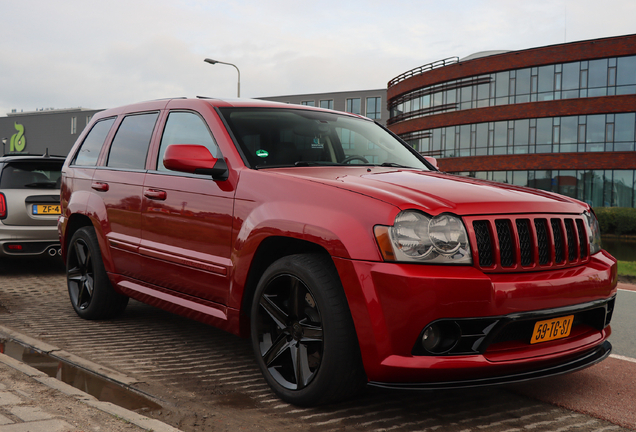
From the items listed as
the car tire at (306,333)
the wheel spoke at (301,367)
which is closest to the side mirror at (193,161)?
the car tire at (306,333)

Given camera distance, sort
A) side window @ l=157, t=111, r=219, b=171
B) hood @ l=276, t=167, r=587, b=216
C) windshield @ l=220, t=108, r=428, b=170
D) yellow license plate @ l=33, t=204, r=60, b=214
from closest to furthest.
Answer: hood @ l=276, t=167, r=587, b=216 → windshield @ l=220, t=108, r=428, b=170 → side window @ l=157, t=111, r=219, b=171 → yellow license plate @ l=33, t=204, r=60, b=214

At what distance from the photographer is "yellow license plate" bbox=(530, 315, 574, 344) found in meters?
3.07

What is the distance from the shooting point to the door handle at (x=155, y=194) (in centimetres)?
427

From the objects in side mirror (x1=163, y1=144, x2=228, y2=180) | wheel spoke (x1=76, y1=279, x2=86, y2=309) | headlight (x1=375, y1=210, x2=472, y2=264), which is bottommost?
wheel spoke (x1=76, y1=279, x2=86, y2=309)

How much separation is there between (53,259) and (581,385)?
359 inches

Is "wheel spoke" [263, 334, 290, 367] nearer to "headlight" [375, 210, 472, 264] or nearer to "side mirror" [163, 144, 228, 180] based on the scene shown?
"headlight" [375, 210, 472, 264]

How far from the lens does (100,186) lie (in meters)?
5.12

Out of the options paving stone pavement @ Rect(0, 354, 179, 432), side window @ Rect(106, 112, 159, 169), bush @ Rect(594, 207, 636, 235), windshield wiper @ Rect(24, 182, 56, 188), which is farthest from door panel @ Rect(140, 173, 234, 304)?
bush @ Rect(594, 207, 636, 235)

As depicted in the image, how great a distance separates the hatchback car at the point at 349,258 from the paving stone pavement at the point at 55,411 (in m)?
0.90

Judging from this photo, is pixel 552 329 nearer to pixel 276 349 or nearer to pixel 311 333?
pixel 311 333

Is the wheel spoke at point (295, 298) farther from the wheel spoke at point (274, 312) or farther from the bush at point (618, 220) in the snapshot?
the bush at point (618, 220)

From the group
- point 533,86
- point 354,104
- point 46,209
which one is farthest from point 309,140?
point 354,104

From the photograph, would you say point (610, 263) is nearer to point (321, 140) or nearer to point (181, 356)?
point (321, 140)

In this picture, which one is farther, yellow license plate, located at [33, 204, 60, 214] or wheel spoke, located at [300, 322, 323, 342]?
yellow license plate, located at [33, 204, 60, 214]
